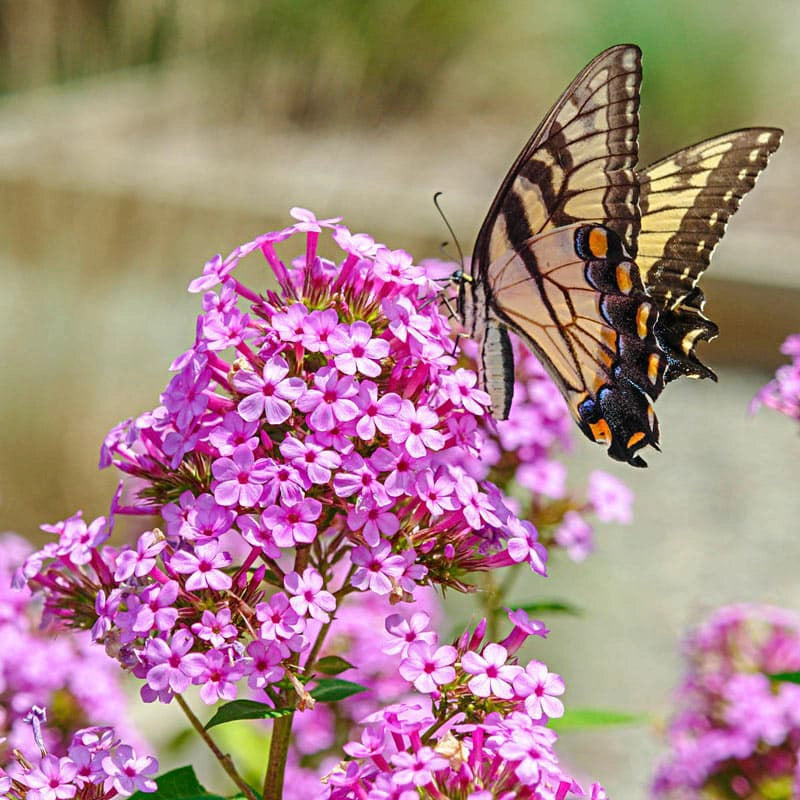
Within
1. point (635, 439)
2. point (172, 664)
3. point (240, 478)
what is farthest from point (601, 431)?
point (172, 664)

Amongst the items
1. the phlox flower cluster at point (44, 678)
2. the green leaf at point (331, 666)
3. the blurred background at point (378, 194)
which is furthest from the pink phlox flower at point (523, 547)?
the blurred background at point (378, 194)

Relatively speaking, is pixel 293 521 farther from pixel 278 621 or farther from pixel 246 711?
pixel 246 711

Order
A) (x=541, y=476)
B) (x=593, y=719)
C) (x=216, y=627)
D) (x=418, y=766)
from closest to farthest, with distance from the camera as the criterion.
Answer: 1. (x=418, y=766)
2. (x=216, y=627)
3. (x=593, y=719)
4. (x=541, y=476)

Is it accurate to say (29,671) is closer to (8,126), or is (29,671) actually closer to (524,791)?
(524,791)

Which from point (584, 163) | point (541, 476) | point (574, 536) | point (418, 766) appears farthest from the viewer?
point (574, 536)

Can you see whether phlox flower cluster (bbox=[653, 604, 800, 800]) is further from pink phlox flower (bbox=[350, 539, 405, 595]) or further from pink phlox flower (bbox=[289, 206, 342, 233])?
pink phlox flower (bbox=[289, 206, 342, 233])

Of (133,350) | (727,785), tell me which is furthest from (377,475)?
(133,350)
